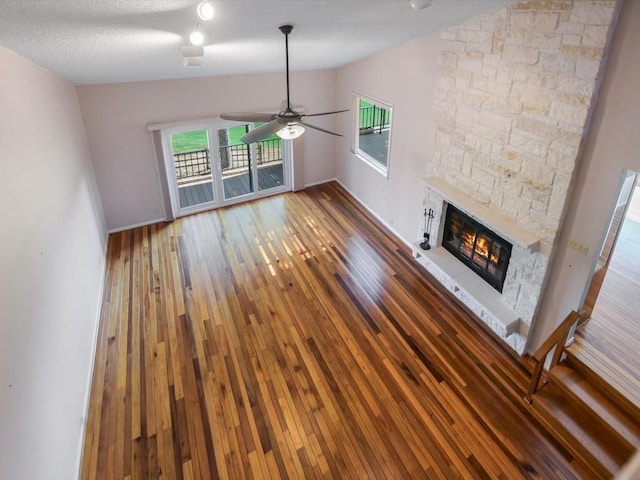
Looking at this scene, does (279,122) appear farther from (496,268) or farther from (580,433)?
(580,433)

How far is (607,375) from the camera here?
3.51 meters

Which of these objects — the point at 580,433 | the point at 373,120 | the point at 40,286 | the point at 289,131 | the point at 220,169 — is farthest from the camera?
the point at 373,120

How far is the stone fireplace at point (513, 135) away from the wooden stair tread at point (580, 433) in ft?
2.44

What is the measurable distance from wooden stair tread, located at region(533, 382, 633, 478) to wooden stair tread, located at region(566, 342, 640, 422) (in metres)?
0.26

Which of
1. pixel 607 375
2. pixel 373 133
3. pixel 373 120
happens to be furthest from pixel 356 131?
pixel 607 375

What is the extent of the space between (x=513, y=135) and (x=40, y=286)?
4390mm

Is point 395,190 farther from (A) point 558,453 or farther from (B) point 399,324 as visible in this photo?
(A) point 558,453

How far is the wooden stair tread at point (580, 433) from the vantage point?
3156 mm

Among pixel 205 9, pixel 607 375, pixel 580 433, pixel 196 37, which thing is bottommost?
pixel 580 433

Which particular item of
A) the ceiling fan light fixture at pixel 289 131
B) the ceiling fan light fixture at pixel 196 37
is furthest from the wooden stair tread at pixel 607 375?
the ceiling fan light fixture at pixel 196 37

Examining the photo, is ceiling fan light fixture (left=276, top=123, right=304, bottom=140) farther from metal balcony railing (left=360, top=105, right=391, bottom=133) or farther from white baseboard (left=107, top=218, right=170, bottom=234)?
metal balcony railing (left=360, top=105, right=391, bottom=133)

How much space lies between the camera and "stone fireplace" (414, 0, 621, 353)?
3.25 meters

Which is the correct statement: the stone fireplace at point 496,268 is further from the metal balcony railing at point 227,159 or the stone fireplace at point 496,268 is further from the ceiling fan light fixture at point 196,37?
the metal balcony railing at point 227,159

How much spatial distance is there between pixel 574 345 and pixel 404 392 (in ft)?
5.52
